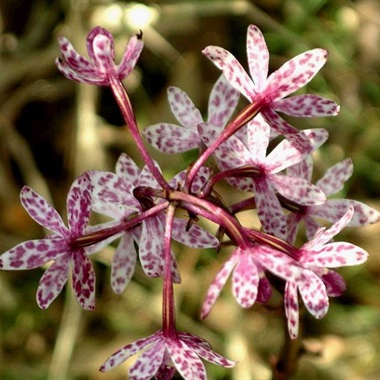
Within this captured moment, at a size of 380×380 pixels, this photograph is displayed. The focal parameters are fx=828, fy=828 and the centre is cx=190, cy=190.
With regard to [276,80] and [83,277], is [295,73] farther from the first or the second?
[83,277]

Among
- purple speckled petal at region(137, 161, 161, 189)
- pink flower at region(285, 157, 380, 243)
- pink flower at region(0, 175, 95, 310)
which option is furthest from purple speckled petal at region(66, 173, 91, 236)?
pink flower at region(285, 157, 380, 243)

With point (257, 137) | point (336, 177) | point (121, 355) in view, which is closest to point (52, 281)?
point (121, 355)

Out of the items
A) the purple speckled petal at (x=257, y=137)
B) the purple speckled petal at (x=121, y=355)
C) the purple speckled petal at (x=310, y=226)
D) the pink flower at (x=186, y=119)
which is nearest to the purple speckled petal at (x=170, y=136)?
the pink flower at (x=186, y=119)

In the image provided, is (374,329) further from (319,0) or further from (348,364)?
(319,0)

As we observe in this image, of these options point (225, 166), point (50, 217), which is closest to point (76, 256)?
point (50, 217)

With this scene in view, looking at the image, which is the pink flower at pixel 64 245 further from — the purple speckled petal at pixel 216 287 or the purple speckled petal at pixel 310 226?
the purple speckled petal at pixel 310 226

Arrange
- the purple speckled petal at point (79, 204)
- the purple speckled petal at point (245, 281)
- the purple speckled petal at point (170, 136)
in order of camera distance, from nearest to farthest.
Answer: the purple speckled petal at point (245, 281) < the purple speckled petal at point (79, 204) < the purple speckled petal at point (170, 136)
